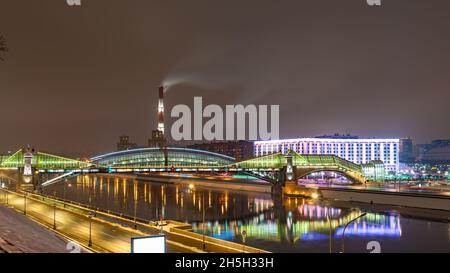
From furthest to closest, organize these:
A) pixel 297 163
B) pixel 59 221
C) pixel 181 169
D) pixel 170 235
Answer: pixel 297 163 → pixel 181 169 → pixel 59 221 → pixel 170 235

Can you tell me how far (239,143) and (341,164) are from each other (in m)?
87.8

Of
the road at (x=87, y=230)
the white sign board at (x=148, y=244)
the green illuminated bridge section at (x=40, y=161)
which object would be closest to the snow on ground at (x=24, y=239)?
the white sign board at (x=148, y=244)

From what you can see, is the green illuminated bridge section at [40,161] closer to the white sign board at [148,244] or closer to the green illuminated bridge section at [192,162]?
the green illuminated bridge section at [192,162]

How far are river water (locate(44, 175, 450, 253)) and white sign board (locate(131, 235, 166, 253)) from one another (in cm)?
869

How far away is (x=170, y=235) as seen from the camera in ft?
87.1

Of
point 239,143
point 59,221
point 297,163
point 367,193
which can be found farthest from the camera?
point 239,143

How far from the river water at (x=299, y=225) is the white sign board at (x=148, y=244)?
8690 millimetres

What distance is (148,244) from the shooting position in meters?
13.2

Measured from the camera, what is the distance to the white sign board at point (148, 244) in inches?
512

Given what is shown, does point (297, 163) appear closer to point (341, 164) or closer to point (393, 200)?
point (341, 164)

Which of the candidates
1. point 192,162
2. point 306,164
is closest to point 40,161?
point 306,164

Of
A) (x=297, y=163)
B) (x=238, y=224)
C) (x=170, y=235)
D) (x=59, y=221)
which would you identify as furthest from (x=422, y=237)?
(x=297, y=163)

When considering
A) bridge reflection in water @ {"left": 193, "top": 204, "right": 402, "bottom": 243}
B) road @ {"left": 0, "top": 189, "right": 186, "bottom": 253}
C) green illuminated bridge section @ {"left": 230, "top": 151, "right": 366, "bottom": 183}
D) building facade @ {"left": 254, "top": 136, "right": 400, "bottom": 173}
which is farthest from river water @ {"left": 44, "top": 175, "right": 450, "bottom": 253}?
building facade @ {"left": 254, "top": 136, "right": 400, "bottom": 173}
